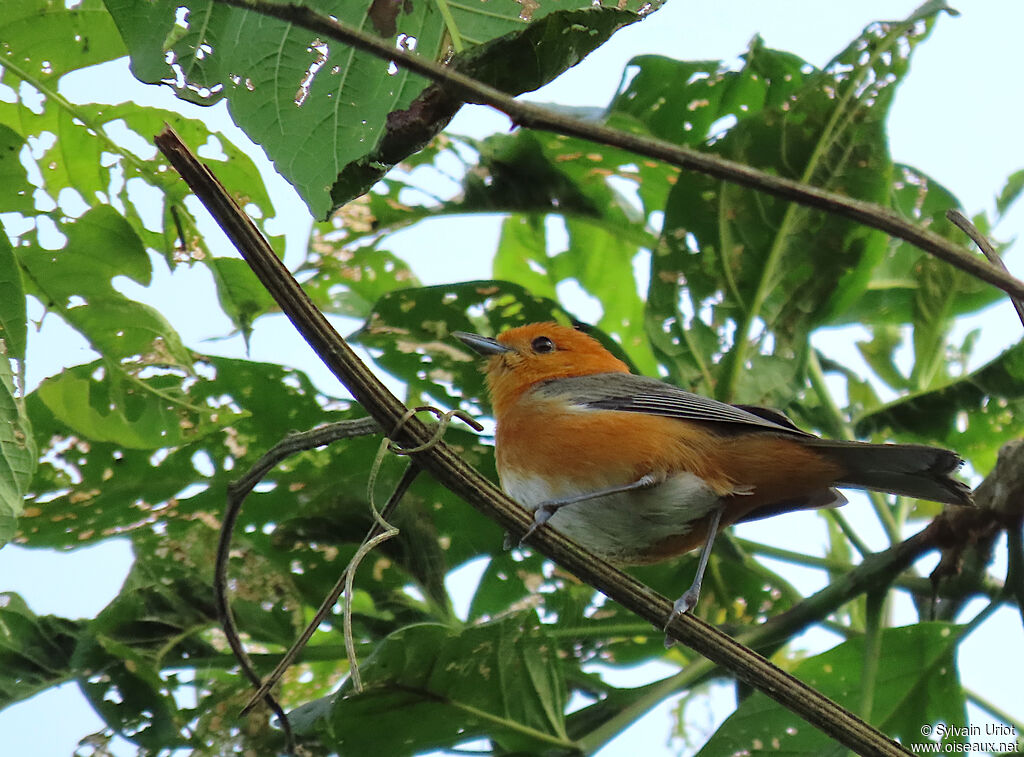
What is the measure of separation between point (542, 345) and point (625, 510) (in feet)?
3.06

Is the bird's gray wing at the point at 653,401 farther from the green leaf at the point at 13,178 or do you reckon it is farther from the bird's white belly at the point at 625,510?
the green leaf at the point at 13,178

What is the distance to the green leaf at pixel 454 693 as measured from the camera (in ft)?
8.62

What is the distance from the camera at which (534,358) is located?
3781 millimetres

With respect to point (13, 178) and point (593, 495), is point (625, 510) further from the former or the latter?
point (13, 178)

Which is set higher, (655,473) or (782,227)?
(782,227)

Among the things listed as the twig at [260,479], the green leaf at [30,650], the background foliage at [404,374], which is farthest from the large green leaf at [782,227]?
the green leaf at [30,650]

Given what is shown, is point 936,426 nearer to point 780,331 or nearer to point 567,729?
point 780,331

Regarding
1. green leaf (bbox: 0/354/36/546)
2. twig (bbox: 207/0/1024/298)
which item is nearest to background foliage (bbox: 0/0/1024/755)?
green leaf (bbox: 0/354/36/546)

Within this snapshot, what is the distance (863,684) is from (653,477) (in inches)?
29.4

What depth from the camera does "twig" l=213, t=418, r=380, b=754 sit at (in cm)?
191

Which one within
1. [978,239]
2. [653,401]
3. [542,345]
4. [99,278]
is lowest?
[978,239]

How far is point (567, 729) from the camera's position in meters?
2.96

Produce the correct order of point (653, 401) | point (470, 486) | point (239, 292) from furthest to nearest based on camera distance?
point (653, 401) → point (239, 292) → point (470, 486)

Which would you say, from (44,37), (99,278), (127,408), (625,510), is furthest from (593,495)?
(44,37)
